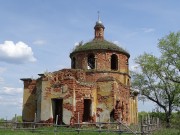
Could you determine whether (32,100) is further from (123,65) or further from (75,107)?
(123,65)

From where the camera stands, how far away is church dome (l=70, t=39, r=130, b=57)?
27047mm

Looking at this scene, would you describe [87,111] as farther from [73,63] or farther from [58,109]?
[73,63]

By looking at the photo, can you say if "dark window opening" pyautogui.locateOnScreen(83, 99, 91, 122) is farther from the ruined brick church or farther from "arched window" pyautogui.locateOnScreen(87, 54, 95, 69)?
"arched window" pyautogui.locateOnScreen(87, 54, 95, 69)

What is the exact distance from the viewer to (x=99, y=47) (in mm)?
27031

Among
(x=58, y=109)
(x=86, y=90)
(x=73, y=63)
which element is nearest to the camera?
(x=86, y=90)

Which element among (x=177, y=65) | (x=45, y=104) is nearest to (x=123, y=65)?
(x=177, y=65)

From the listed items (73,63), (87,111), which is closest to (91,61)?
(73,63)

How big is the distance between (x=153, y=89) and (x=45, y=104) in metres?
14.7

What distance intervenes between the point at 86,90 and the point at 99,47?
555cm

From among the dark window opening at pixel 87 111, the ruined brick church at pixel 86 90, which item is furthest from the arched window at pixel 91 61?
the dark window opening at pixel 87 111

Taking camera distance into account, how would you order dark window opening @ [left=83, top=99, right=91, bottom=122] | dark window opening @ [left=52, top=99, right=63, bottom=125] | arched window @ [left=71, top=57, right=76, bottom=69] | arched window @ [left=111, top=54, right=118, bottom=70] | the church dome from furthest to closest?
arched window @ [left=71, top=57, right=76, bottom=69]
arched window @ [left=111, top=54, right=118, bottom=70]
the church dome
dark window opening @ [left=83, top=99, right=91, bottom=122]
dark window opening @ [left=52, top=99, right=63, bottom=125]

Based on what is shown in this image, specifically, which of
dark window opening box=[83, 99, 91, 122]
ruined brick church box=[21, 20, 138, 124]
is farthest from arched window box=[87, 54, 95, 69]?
dark window opening box=[83, 99, 91, 122]

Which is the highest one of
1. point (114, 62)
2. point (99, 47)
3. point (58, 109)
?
point (99, 47)

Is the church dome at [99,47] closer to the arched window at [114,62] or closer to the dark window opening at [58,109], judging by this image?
the arched window at [114,62]
